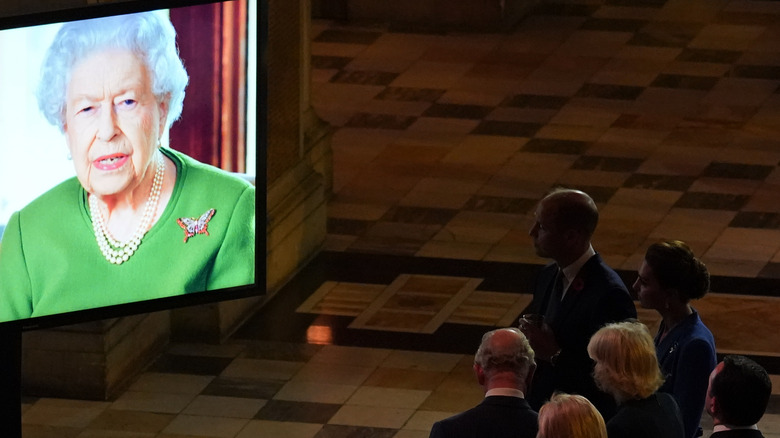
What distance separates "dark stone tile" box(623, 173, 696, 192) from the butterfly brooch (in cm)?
530

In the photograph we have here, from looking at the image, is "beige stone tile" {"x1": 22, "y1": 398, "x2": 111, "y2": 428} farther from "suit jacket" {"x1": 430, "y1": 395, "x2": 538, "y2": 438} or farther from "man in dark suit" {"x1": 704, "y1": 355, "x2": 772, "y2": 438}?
"man in dark suit" {"x1": 704, "y1": 355, "x2": 772, "y2": 438}

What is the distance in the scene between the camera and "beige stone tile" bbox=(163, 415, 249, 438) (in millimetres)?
7605

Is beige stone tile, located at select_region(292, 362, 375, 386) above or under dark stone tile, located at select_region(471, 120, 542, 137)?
above

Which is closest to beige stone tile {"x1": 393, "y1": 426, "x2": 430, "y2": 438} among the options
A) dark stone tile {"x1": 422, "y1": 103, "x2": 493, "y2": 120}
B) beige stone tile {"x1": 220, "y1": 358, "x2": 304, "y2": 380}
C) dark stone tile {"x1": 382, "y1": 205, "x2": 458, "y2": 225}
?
beige stone tile {"x1": 220, "y1": 358, "x2": 304, "y2": 380}

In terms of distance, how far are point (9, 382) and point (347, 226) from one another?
4.95 m

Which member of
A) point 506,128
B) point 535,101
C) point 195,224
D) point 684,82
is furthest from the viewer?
point 684,82

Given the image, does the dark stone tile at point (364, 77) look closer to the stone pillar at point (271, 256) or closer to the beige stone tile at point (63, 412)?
the stone pillar at point (271, 256)

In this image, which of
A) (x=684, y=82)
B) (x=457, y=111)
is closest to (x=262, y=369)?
(x=457, y=111)

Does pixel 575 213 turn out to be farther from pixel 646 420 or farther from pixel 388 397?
pixel 388 397

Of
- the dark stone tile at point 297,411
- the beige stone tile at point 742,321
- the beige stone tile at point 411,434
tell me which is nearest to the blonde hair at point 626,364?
the beige stone tile at point 411,434

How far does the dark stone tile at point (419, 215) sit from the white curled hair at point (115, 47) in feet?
14.5

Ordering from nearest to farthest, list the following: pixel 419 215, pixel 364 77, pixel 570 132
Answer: pixel 419 215
pixel 570 132
pixel 364 77

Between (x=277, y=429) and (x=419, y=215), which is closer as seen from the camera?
(x=277, y=429)

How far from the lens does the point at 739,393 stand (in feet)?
15.9
